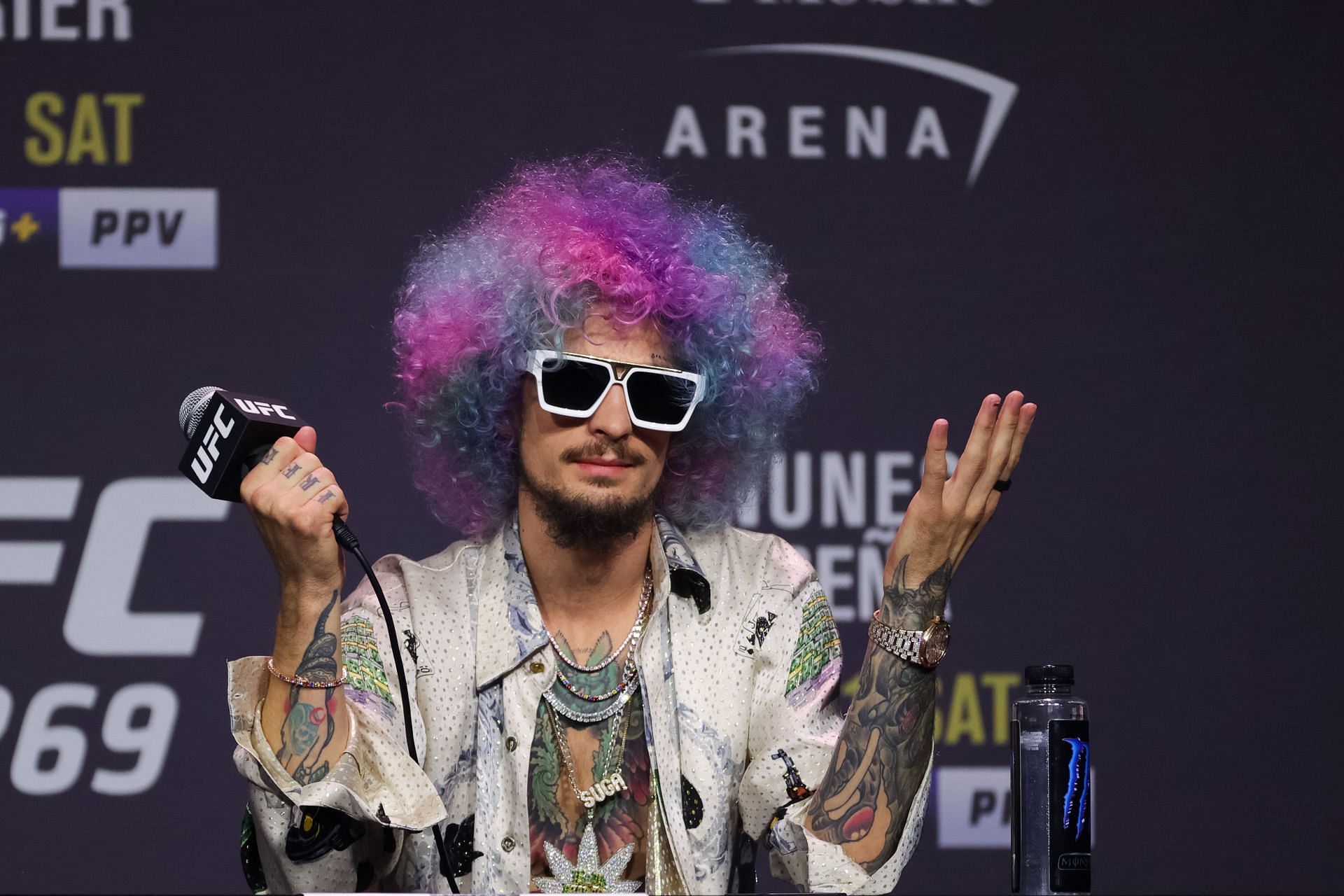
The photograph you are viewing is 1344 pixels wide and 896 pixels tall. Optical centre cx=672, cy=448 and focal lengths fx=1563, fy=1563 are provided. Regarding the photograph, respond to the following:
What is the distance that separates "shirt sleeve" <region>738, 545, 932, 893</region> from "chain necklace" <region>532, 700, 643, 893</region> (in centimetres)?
19

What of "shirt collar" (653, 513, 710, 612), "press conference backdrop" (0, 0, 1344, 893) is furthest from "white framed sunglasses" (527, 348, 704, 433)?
"press conference backdrop" (0, 0, 1344, 893)

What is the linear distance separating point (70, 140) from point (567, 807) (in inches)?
76.7

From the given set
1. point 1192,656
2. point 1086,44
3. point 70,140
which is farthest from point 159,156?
point 1192,656

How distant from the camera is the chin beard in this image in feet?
7.38

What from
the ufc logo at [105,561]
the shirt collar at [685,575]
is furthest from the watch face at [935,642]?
the ufc logo at [105,561]

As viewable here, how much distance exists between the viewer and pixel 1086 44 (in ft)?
11.1

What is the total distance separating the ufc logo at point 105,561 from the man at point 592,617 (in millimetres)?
970

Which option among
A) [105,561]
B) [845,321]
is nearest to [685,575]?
[845,321]

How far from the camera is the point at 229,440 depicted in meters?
1.87

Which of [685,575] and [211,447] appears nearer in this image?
[211,447]

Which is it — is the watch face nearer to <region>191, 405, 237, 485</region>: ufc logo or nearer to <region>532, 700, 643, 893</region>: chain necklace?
<region>532, 700, 643, 893</region>: chain necklace

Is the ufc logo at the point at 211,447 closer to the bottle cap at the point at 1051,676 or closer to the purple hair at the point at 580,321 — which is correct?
the purple hair at the point at 580,321

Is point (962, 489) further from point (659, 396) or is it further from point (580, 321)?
point (580, 321)

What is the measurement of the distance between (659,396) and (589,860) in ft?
2.17
